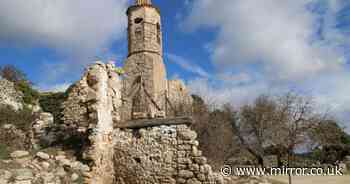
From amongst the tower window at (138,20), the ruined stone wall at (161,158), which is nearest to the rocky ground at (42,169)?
the ruined stone wall at (161,158)

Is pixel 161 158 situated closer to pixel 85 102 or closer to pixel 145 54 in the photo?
pixel 85 102

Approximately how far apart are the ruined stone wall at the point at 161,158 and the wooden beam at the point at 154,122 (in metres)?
0.11

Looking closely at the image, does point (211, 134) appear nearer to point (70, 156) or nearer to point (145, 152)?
point (145, 152)

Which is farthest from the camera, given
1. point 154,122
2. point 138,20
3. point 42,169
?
point 138,20

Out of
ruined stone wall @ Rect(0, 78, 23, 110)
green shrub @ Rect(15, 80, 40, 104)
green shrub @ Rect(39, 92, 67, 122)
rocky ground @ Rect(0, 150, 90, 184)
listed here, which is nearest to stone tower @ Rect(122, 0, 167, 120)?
ruined stone wall @ Rect(0, 78, 23, 110)

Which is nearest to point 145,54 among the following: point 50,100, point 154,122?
point 50,100

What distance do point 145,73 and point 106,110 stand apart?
51.0 ft

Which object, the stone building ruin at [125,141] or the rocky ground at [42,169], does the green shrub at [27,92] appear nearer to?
the stone building ruin at [125,141]

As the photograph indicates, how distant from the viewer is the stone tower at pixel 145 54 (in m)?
24.0

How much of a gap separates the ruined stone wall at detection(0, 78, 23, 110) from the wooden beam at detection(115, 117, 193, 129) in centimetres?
1788

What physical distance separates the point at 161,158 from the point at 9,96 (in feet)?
68.5

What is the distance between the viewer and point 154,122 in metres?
8.63

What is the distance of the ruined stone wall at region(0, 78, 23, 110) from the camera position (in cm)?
2397

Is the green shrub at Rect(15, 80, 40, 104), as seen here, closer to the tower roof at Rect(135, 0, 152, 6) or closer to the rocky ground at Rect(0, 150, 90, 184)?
the tower roof at Rect(135, 0, 152, 6)
